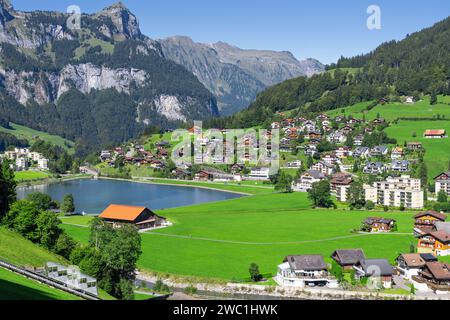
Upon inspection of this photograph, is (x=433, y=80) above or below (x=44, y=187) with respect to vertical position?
above

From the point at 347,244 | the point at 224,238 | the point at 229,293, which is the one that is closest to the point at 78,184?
the point at 224,238

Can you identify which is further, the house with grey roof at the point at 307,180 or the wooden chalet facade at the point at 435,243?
the house with grey roof at the point at 307,180

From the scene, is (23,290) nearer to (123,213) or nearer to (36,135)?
(123,213)

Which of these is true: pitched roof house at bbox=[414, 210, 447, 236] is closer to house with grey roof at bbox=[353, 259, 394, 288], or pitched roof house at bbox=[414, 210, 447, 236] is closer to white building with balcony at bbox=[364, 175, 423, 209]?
white building with balcony at bbox=[364, 175, 423, 209]

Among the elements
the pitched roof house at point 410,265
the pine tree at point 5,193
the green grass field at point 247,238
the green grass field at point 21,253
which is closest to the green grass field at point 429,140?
the green grass field at point 247,238

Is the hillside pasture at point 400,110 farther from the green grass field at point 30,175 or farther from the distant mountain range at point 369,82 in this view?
the green grass field at point 30,175

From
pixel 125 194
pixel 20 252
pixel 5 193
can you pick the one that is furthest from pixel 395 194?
pixel 20 252
